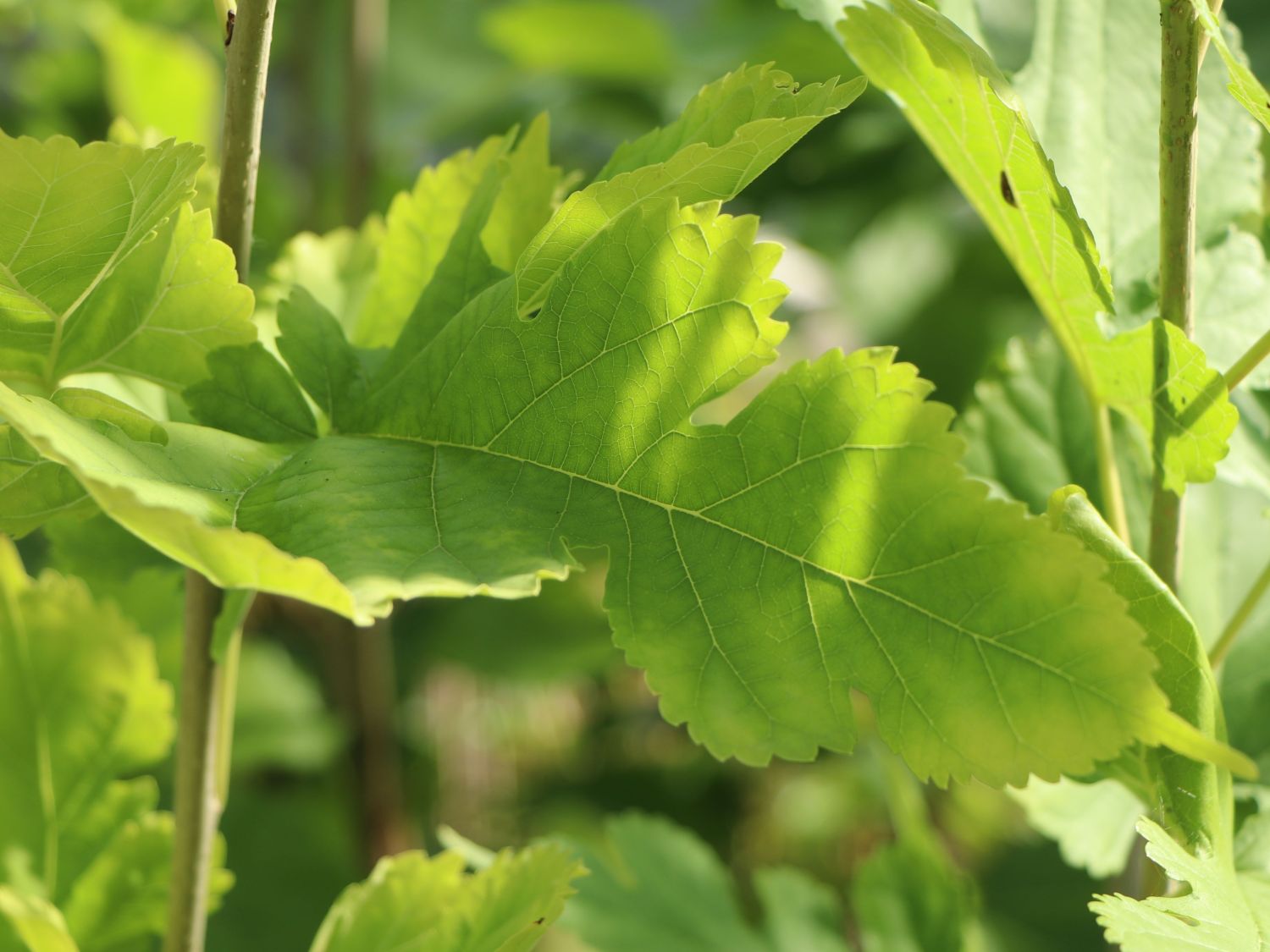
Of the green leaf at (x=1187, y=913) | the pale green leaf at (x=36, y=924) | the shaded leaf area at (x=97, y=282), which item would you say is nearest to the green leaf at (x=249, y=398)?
the shaded leaf area at (x=97, y=282)

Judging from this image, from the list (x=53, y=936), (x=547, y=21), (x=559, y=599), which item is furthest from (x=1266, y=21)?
(x=53, y=936)

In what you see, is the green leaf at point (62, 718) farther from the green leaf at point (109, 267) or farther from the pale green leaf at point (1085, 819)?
the pale green leaf at point (1085, 819)

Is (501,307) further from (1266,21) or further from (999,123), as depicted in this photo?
(1266,21)

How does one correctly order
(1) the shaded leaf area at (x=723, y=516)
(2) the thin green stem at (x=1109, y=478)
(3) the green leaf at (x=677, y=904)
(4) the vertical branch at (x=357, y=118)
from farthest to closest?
(4) the vertical branch at (x=357, y=118) < (3) the green leaf at (x=677, y=904) < (2) the thin green stem at (x=1109, y=478) < (1) the shaded leaf area at (x=723, y=516)

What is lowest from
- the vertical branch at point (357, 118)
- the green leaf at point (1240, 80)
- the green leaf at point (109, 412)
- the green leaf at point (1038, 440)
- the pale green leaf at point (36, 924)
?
the pale green leaf at point (36, 924)

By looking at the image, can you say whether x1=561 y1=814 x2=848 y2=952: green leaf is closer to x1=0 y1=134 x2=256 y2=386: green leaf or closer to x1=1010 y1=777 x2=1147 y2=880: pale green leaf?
x1=1010 y1=777 x2=1147 y2=880: pale green leaf

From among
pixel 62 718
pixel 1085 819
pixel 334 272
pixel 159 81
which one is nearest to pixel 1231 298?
pixel 1085 819
